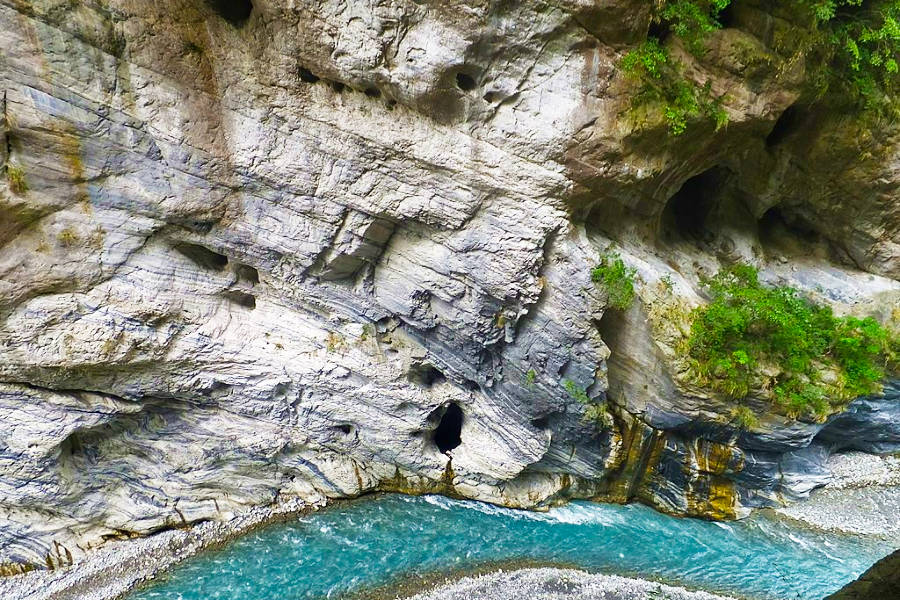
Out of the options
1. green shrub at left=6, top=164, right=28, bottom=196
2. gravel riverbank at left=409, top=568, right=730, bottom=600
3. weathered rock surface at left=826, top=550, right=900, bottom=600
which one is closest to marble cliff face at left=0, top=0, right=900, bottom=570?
green shrub at left=6, top=164, right=28, bottom=196

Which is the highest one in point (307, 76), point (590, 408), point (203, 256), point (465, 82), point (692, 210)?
point (465, 82)

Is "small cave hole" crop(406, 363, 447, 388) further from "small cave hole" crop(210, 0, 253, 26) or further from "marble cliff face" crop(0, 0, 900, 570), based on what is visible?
"small cave hole" crop(210, 0, 253, 26)

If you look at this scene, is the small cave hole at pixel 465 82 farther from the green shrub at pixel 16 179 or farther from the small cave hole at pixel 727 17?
the green shrub at pixel 16 179

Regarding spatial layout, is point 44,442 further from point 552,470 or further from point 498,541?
point 552,470

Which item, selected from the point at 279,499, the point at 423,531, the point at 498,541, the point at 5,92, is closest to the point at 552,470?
the point at 498,541

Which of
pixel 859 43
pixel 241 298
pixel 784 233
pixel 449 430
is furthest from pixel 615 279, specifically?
pixel 241 298

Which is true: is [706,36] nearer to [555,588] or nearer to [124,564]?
[555,588]
